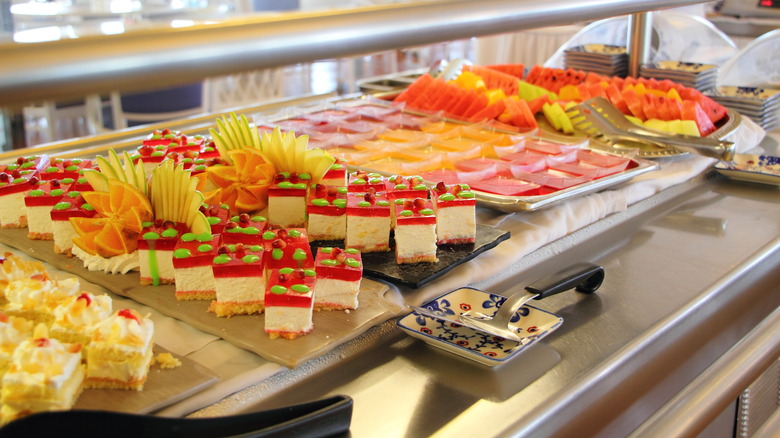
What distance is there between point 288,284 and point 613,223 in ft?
3.25

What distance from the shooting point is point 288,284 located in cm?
125

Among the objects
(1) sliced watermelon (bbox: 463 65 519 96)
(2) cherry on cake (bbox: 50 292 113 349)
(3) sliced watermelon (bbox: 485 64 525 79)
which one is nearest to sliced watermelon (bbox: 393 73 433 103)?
(1) sliced watermelon (bbox: 463 65 519 96)

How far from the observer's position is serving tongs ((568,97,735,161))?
211 centimetres

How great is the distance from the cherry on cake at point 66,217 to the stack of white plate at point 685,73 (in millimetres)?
2272

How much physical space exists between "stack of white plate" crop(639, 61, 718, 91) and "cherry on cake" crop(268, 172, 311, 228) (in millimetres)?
1839

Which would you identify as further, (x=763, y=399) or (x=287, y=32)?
(x=763, y=399)

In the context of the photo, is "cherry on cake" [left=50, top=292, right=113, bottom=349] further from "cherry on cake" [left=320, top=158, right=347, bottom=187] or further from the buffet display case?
"cherry on cake" [left=320, top=158, right=347, bottom=187]

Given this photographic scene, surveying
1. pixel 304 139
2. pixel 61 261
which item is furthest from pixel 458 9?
pixel 61 261

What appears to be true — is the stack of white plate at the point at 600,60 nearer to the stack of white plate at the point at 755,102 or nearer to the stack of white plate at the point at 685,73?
the stack of white plate at the point at 685,73

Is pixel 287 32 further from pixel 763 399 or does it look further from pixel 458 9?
pixel 763 399

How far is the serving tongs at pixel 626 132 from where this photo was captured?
6.93ft

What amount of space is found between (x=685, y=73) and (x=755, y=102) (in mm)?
311


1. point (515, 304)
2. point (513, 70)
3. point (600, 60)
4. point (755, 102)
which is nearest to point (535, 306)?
point (515, 304)

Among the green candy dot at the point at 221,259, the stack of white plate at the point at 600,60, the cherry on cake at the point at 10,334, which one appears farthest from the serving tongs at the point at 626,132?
the cherry on cake at the point at 10,334
